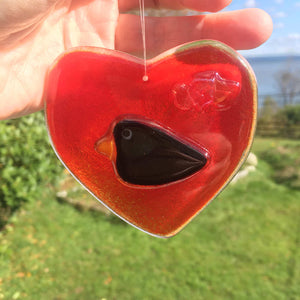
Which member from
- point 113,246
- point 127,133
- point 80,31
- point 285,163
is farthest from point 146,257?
point 285,163

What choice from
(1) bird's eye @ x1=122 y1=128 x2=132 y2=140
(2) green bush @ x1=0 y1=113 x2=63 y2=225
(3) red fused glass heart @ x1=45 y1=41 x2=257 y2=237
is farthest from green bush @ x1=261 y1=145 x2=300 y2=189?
(1) bird's eye @ x1=122 y1=128 x2=132 y2=140

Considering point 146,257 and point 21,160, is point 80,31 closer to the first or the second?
point 21,160

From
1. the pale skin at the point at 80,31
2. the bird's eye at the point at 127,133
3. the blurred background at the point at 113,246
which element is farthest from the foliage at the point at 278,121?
the bird's eye at the point at 127,133

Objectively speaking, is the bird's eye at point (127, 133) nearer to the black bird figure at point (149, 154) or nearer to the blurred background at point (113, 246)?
the black bird figure at point (149, 154)

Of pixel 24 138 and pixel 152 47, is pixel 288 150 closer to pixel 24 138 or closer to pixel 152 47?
pixel 24 138

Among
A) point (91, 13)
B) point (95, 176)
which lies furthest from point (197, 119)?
point (91, 13)
